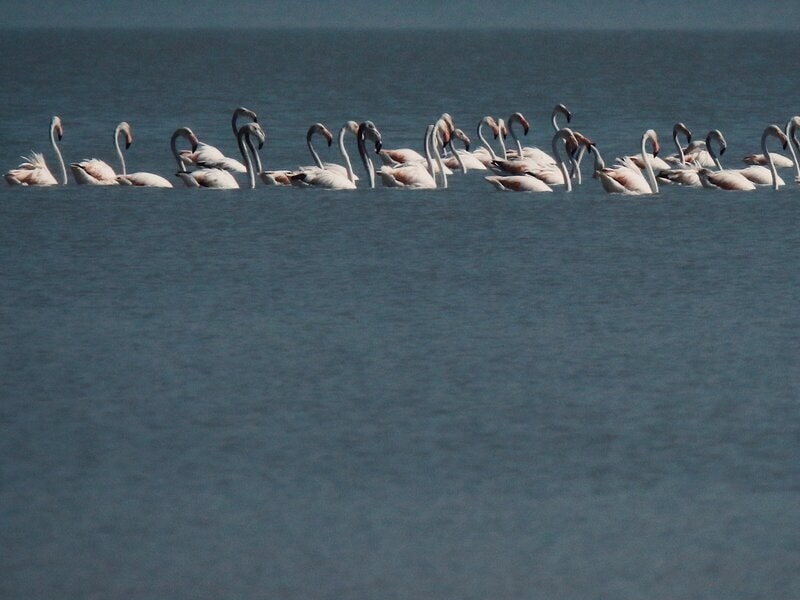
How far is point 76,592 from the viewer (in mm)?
7859

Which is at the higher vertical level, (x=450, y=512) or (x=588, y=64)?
(x=588, y=64)

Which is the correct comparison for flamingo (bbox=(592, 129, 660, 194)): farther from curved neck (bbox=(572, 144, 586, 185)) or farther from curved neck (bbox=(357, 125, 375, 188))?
curved neck (bbox=(357, 125, 375, 188))

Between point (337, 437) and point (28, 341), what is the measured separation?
10.3 ft

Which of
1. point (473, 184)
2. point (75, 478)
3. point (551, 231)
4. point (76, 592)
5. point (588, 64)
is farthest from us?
point (588, 64)

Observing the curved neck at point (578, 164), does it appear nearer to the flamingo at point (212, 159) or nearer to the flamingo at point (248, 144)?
the flamingo at point (248, 144)

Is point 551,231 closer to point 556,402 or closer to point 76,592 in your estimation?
point 556,402

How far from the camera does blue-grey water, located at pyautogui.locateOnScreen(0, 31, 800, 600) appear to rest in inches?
326

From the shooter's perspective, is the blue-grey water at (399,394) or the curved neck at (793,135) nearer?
the blue-grey water at (399,394)

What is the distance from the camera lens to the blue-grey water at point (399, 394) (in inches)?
326

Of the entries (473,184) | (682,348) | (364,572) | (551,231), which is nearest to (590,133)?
(473,184)

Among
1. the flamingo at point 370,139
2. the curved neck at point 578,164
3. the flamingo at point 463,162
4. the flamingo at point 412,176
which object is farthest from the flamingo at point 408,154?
the curved neck at point 578,164

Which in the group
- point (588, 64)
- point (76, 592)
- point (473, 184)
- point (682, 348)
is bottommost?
point (76, 592)

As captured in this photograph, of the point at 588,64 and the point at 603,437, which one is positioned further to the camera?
the point at 588,64

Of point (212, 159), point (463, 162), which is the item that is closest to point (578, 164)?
point (463, 162)
